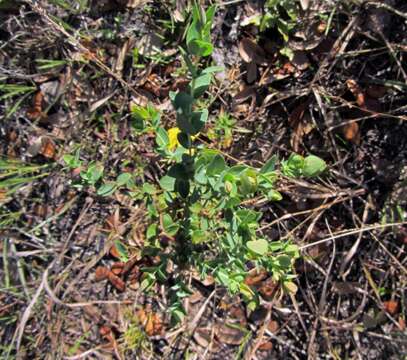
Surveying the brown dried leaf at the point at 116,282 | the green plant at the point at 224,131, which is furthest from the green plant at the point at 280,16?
the brown dried leaf at the point at 116,282

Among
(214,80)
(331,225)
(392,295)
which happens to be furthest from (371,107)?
(392,295)

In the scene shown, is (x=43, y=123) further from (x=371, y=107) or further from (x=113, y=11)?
(x=371, y=107)

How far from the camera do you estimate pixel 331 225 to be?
1.78 metres

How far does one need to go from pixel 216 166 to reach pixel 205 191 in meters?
0.16

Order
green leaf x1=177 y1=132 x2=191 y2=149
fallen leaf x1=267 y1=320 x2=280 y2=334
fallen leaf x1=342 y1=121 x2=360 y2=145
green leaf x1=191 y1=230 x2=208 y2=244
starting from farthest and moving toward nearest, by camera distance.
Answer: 1. fallen leaf x1=267 y1=320 x2=280 y2=334
2. fallen leaf x1=342 y1=121 x2=360 y2=145
3. green leaf x1=191 y1=230 x2=208 y2=244
4. green leaf x1=177 y1=132 x2=191 y2=149

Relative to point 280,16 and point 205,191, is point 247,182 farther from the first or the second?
point 280,16

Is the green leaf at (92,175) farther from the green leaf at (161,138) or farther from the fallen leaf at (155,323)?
the fallen leaf at (155,323)

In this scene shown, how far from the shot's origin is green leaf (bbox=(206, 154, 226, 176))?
97 cm

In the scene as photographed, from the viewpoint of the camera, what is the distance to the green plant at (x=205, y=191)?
87 cm

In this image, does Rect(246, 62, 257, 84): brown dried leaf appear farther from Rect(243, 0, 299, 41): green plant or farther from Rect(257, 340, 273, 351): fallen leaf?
Rect(257, 340, 273, 351): fallen leaf

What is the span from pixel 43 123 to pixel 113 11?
1.75ft

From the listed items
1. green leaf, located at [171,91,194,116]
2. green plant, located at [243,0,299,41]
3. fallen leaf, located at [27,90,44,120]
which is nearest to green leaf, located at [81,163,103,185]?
green leaf, located at [171,91,194,116]

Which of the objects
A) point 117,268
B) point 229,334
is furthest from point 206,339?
point 117,268

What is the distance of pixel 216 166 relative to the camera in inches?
39.2
